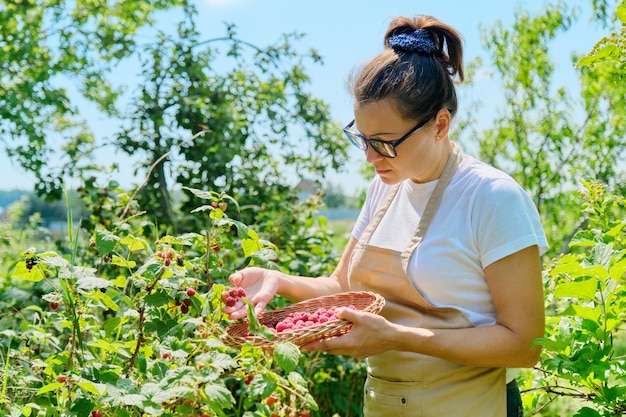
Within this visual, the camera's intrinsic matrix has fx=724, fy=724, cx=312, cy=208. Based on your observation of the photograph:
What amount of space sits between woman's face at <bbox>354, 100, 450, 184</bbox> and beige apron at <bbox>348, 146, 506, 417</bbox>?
64 millimetres

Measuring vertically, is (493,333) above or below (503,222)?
below

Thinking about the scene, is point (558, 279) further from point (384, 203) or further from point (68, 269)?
point (68, 269)

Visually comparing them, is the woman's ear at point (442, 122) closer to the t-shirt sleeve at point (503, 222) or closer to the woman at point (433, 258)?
A: the woman at point (433, 258)

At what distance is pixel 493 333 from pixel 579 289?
0.75 feet

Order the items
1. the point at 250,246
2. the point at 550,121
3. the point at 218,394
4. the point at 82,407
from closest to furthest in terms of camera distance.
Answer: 1. the point at 218,394
2. the point at 82,407
3. the point at 250,246
4. the point at 550,121

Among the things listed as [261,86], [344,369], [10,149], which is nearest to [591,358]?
[344,369]

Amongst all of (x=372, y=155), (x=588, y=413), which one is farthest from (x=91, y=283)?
(x=588, y=413)

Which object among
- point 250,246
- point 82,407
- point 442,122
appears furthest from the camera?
point 250,246

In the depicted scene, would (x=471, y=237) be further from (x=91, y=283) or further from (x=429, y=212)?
(x=91, y=283)

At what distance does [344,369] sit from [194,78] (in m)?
1.93

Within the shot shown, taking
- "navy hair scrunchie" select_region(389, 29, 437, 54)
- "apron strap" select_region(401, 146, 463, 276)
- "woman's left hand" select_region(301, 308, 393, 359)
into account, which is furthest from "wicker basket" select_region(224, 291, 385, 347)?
"navy hair scrunchie" select_region(389, 29, 437, 54)

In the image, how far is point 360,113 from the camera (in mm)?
1844

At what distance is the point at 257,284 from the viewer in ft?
6.75

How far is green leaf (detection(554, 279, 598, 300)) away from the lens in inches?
60.1
